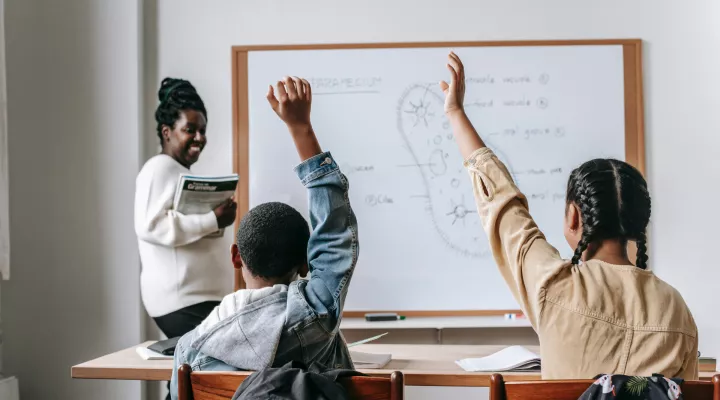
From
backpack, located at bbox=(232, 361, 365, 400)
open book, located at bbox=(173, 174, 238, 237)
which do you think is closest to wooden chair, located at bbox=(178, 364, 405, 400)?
backpack, located at bbox=(232, 361, 365, 400)

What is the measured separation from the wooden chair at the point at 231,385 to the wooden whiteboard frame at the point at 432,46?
213 centimetres

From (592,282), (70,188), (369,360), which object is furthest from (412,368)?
(70,188)

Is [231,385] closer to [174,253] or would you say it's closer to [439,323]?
[174,253]

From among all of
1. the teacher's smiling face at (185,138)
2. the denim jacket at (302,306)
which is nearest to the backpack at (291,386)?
the denim jacket at (302,306)

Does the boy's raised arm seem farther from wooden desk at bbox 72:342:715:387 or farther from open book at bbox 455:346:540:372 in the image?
open book at bbox 455:346:540:372

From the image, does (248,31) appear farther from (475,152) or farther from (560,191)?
(475,152)

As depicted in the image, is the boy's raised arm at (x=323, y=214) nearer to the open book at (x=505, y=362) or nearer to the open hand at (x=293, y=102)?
the open hand at (x=293, y=102)

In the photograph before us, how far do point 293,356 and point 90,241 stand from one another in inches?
90.1

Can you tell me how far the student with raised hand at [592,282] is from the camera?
1.33m

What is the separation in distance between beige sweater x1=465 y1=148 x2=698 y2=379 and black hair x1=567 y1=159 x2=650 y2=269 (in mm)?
69

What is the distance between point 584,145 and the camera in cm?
348

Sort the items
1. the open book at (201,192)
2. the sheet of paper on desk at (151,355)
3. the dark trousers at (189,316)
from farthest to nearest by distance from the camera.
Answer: the dark trousers at (189,316), the open book at (201,192), the sheet of paper on desk at (151,355)

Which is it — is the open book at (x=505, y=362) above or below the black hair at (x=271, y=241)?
below

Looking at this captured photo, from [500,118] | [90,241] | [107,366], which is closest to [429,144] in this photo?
[500,118]
